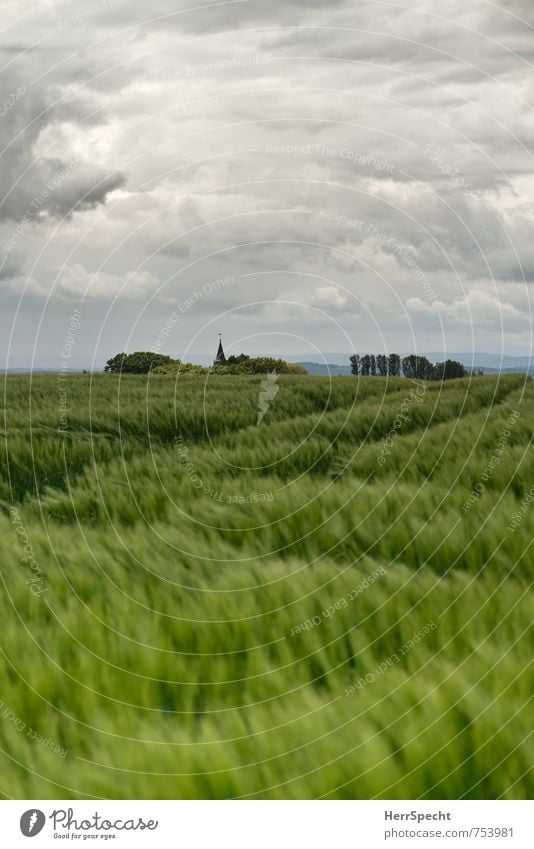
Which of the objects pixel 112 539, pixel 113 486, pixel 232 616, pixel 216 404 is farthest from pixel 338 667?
pixel 216 404

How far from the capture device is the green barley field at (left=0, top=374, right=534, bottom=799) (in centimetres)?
174

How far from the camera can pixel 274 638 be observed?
91.7 inches

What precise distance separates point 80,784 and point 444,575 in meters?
1.57

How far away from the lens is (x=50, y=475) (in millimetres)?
6008

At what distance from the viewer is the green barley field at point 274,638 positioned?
5.69 ft

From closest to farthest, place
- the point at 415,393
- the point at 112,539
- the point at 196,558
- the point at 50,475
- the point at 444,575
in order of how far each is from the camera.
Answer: the point at 444,575 → the point at 196,558 → the point at 112,539 → the point at 50,475 → the point at 415,393

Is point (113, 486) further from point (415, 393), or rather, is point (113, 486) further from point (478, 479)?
point (415, 393)
